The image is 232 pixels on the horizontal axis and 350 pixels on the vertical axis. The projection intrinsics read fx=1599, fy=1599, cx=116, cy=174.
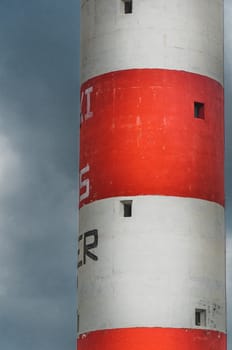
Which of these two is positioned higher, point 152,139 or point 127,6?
point 127,6

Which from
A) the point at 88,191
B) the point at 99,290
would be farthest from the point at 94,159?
the point at 99,290

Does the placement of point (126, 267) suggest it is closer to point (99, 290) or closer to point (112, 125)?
point (99, 290)

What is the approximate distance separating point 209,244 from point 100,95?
6147mm

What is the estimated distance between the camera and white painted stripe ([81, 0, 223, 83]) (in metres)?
52.3

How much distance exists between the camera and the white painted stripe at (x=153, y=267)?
5038 cm

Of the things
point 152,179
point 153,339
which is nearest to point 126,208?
point 152,179

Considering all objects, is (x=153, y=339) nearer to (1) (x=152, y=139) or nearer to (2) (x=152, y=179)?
(2) (x=152, y=179)

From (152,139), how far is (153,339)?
21.3 ft

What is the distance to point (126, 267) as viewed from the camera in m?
50.8

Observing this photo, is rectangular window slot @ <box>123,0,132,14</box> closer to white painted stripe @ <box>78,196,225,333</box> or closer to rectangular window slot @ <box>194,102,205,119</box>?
rectangular window slot @ <box>194,102,205,119</box>

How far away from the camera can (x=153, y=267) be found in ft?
166

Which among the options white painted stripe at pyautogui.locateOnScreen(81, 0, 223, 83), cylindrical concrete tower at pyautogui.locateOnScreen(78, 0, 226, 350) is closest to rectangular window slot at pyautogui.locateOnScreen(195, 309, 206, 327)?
cylindrical concrete tower at pyautogui.locateOnScreen(78, 0, 226, 350)

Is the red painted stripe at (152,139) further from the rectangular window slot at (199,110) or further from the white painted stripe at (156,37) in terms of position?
the white painted stripe at (156,37)

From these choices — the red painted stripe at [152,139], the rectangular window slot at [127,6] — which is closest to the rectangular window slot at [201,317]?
the red painted stripe at [152,139]
